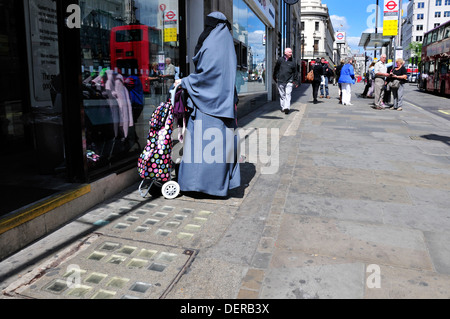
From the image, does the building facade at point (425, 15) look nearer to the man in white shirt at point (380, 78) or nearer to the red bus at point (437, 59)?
the red bus at point (437, 59)

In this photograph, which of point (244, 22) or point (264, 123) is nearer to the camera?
point (264, 123)

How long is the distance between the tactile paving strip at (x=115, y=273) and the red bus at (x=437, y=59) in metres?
22.5

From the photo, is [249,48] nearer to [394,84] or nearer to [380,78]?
[380,78]

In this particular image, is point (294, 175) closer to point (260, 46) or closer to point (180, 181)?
point (180, 181)

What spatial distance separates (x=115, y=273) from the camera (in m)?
2.73

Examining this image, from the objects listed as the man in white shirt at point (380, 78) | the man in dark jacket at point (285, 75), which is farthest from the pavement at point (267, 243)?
the man in white shirt at point (380, 78)

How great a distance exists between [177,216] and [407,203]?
7.97 ft

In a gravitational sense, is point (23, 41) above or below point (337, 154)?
above

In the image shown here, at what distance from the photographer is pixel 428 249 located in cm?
309

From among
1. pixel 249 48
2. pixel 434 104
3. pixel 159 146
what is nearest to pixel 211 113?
pixel 159 146

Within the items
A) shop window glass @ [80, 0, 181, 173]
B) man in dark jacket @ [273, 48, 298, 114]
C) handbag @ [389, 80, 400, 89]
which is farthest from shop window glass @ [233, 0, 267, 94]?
handbag @ [389, 80, 400, 89]

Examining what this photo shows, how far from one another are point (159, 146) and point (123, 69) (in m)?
1.63
